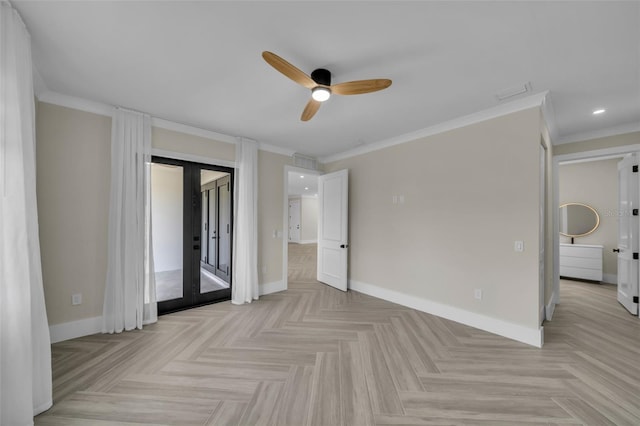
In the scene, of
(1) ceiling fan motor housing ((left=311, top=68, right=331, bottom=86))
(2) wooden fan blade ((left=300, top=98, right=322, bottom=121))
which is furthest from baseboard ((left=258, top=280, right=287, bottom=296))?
(1) ceiling fan motor housing ((left=311, top=68, right=331, bottom=86))

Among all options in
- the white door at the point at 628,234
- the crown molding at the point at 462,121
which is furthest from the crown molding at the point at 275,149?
the white door at the point at 628,234

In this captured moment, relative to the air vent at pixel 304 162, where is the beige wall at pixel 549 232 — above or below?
below

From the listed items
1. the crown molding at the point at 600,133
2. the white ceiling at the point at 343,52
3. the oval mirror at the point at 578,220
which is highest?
the white ceiling at the point at 343,52

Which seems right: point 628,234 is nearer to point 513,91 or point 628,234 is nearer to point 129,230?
point 513,91

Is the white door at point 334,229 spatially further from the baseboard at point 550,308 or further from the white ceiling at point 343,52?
the baseboard at point 550,308

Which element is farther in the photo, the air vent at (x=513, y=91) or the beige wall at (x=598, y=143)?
the beige wall at (x=598, y=143)

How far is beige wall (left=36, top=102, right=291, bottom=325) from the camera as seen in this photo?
2705 mm

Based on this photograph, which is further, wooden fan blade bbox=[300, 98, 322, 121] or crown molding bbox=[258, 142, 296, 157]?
crown molding bbox=[258, 142, 296, 157]

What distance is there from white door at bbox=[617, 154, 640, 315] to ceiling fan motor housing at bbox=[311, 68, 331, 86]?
15.3 feet

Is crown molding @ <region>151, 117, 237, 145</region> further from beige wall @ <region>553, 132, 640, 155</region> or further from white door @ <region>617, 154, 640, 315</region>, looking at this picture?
white door @ <region>617, 154, 640, 315</region>

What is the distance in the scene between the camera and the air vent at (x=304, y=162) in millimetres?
5012

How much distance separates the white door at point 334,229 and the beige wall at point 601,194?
4777 mm

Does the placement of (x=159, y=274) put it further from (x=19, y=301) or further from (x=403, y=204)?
(x=403, y=204)

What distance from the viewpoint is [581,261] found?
17.4 ft
